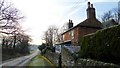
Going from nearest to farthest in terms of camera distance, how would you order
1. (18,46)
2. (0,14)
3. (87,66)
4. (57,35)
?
1. (87,66)
2. (0,14)
3. (18,46)
4. (57,35)

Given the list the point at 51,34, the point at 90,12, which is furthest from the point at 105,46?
the point at 51,34

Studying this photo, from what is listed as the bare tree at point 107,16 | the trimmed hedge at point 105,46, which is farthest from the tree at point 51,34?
the trimmed hedge at point 105,46

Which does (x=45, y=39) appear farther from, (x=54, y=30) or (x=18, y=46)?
(x=18, y=46)

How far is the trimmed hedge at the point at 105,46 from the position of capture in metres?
7.81

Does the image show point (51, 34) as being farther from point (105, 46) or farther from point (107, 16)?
point (105, 46)

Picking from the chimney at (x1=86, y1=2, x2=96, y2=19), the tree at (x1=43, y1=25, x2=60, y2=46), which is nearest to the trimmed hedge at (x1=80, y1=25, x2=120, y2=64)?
the chimney at (x1=86, y1=2, x2=96, y2=19)

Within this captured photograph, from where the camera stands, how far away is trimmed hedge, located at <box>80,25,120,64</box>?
7812 millimetres

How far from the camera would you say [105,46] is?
8695 mm

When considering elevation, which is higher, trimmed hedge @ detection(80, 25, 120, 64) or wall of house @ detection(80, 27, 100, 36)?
wall of house @ detection(80, 27, 100, 36)

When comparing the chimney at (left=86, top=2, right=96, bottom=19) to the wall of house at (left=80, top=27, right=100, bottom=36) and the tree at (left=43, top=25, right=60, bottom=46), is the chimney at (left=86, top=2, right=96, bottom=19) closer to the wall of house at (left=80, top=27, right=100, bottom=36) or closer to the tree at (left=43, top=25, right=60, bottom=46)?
the wall of house at (left=80, top=27, right=100, bottom=36)

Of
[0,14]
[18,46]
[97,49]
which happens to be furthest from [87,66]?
[18,46]

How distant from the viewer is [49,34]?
88.9m

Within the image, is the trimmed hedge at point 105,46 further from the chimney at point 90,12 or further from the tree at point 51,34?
the tree at point 51,34

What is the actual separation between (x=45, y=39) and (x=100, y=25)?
52926 mm
